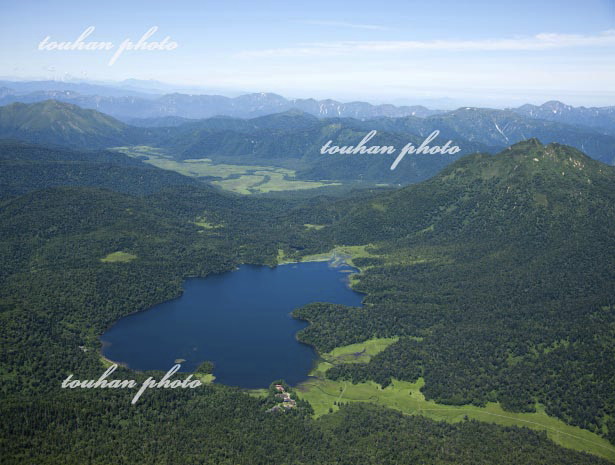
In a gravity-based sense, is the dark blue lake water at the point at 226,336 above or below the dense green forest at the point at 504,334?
below

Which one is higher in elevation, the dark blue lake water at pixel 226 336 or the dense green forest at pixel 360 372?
the dense green forest at pixel 360 372

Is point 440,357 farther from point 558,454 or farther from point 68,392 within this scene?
point 68,392

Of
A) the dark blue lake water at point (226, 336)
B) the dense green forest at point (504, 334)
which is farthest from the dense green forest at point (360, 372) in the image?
the dark blue lake water at point (226, 336)

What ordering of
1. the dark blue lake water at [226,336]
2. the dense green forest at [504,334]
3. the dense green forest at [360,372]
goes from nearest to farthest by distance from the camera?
the dense green forest at [360,372], the dense green forest at [504,334], the dark blue lake water at [226,336]

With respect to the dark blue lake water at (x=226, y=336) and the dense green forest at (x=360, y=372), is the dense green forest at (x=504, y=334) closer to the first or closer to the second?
the dense green forest at (x=360, y=372)

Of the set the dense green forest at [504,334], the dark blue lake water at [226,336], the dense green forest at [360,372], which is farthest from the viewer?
the dark blue lake water at [226,336]

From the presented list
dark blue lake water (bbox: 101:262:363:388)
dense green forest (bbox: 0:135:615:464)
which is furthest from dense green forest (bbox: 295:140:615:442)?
dark blue lake water (bbox: 101:262:363:388)

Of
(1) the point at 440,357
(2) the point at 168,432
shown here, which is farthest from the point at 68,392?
(1) the point at 440,357

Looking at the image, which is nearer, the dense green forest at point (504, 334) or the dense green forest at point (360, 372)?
the dense green forest at point (360, 372)

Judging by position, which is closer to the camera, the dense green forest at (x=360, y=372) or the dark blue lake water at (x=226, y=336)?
the dense green forest at (x=360, y=372)
